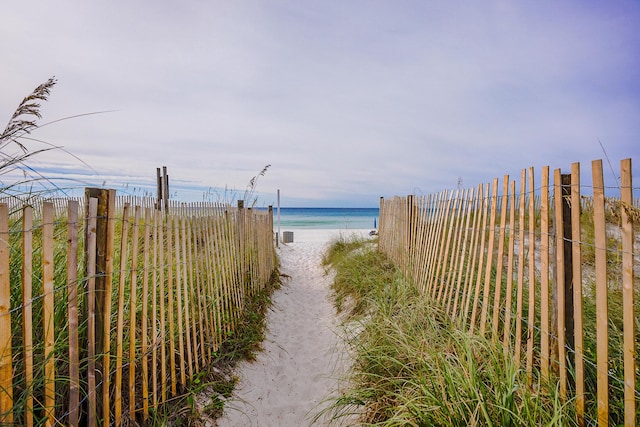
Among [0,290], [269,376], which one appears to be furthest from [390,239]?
[0,290]

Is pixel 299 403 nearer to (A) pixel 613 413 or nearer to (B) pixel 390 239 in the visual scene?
(A) pixel 613 413

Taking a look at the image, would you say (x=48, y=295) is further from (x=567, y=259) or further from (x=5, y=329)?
(x=567, y=259)

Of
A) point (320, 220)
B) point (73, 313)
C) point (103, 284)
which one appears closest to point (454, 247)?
point (103, 284)

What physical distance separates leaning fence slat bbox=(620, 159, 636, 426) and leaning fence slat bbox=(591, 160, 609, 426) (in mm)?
119

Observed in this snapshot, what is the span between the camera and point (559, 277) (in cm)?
251

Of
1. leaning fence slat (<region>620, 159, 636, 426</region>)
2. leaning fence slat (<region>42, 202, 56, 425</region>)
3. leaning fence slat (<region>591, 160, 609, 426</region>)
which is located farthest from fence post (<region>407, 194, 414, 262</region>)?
leaning fence slat (<region>42, 202, 56, 425</region>)

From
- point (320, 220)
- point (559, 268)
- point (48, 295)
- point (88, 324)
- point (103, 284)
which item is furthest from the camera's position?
point (320, 220)

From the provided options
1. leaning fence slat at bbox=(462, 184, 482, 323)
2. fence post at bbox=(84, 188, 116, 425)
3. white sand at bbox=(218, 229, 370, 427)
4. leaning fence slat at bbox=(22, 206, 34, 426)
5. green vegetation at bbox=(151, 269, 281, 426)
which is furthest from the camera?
leaning fence slat at bbox=(462, 184, 482, 323)

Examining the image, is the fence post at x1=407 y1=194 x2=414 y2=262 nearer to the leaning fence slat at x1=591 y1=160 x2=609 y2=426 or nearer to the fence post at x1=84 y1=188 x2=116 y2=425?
the leaning fence slat at x1=591 y1=160 x2=609 y2=426

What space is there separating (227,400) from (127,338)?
117 centimetres

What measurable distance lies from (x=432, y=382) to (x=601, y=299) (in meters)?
1.15

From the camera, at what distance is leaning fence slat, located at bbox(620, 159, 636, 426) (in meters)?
1.91

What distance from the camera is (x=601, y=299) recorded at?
209 centimetres

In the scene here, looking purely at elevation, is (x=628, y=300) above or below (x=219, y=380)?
above
